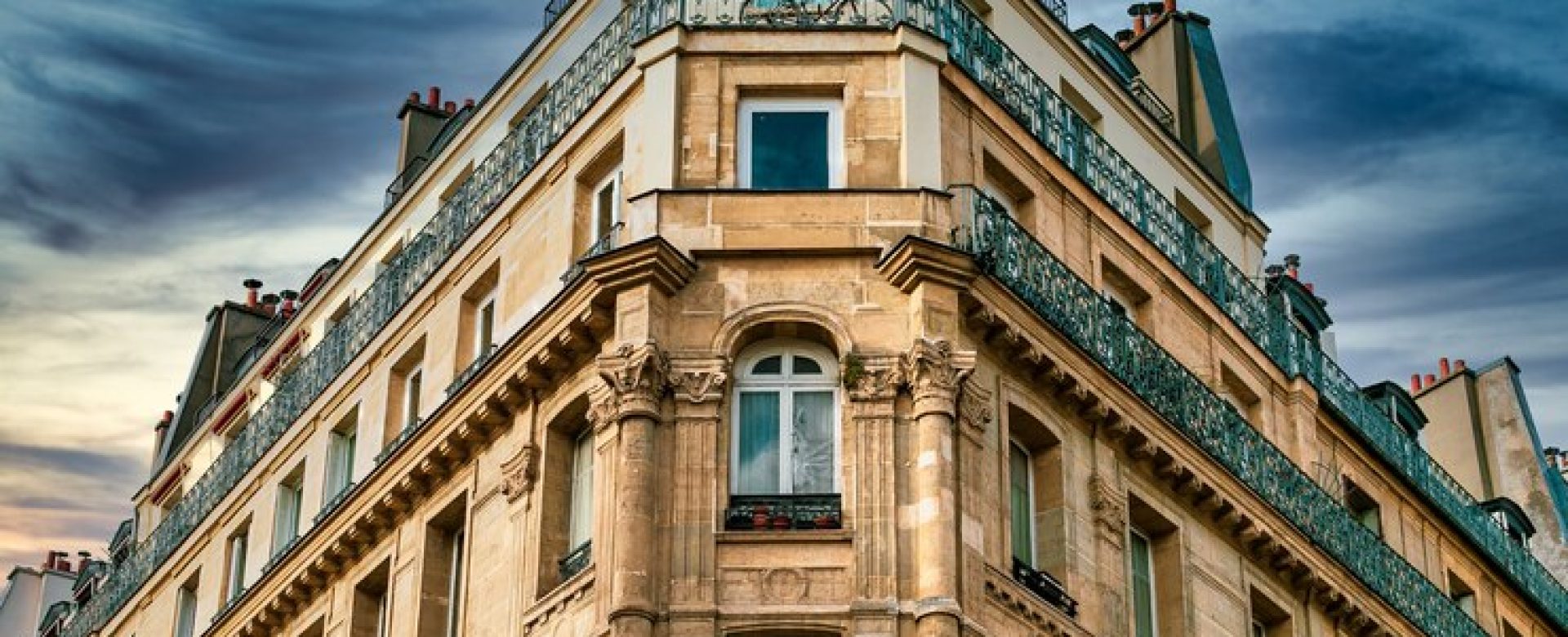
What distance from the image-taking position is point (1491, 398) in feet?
151

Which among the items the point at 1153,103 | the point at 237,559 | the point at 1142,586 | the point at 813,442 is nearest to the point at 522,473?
the point at 813,442

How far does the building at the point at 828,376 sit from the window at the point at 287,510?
55 millimetres

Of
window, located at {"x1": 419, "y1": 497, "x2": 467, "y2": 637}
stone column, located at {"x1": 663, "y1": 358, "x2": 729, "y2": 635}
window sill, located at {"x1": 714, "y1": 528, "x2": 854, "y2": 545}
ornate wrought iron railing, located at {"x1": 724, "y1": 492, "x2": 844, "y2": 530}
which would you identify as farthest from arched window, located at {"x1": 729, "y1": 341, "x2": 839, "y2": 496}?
window, located at {"x1": 419, "y1": 497, "x2": 467, "y2": 637}

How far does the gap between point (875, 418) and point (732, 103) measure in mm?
3778

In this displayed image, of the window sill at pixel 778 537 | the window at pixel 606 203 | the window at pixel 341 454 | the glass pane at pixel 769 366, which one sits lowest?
the window sill at pixel 778 537

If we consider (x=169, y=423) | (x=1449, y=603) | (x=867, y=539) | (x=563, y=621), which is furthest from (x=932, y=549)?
(x=169, y=423)

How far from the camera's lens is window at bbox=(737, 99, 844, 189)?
2878 cm

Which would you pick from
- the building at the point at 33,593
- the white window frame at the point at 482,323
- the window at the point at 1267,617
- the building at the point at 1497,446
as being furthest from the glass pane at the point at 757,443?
the building at the point at 33,593

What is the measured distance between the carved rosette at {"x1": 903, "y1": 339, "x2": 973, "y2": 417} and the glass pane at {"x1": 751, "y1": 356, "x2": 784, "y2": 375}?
3.91 feet

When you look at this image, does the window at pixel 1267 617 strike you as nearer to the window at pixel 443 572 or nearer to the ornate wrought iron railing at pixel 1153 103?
the ornate wrought iron railing at pixel 1153 103

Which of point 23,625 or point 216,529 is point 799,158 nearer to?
point 216,529

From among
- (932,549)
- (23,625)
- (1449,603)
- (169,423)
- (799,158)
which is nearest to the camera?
(932,549)

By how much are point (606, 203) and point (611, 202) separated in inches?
4.8

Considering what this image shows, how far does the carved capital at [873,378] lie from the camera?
27.1m
